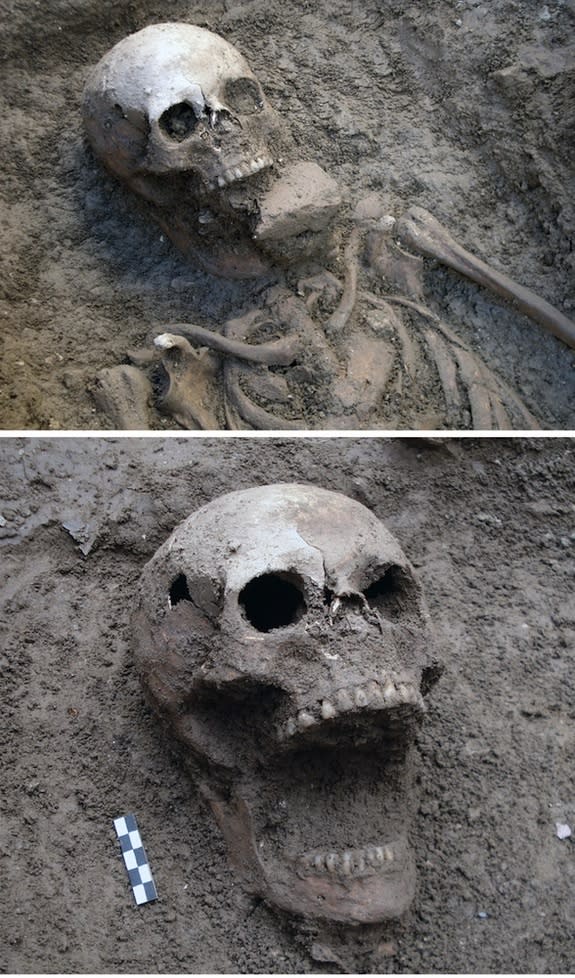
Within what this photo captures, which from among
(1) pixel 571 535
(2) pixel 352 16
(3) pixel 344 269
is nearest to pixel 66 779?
(1) pixel 571 535

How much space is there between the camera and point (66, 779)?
3.07 meters

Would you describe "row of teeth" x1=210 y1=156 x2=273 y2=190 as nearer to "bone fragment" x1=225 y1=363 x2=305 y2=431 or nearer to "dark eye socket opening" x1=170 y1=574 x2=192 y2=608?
"bone fragment" x1=225 y1=363 x2=305 y2=431

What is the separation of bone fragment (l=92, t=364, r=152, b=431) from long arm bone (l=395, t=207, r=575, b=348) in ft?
3.72

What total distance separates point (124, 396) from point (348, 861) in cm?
178

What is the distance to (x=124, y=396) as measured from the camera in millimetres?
3777

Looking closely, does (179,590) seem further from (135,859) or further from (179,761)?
(135,859)

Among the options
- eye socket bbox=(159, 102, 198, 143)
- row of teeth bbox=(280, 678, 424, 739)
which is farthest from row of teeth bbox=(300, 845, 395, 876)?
eye socket bbox=(159, 102, 198, 143)

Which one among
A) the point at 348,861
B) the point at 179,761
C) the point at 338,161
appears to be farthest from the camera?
the point at 338,161

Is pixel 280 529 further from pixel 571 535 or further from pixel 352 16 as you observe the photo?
pixel 352 16

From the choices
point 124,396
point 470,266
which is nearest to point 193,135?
point 124,396

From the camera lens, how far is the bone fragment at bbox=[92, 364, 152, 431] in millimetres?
3754

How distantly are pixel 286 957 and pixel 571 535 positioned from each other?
5.08 ft

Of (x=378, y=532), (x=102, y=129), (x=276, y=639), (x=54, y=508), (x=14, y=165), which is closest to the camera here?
(x=276, y=639)

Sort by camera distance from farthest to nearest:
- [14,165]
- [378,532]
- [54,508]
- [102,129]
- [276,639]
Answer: [14,165]
[102,129]
[54,508]
[378,532]
[276,639]
